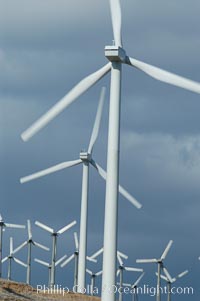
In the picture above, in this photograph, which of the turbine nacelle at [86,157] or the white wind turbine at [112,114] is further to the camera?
the turbine nacelle at [86,157]

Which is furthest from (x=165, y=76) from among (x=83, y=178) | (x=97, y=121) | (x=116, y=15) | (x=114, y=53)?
(x=83, y=178)

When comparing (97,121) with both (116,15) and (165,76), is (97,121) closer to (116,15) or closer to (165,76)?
(116,15)

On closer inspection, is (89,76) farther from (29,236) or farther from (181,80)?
(29,236)

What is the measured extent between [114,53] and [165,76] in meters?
3.31

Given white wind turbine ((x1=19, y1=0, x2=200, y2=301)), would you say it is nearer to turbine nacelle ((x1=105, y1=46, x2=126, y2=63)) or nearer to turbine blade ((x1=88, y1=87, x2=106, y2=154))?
turbine nacelle ((x1=105, y1=46, x2=126, y2=63))

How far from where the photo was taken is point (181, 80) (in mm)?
71938

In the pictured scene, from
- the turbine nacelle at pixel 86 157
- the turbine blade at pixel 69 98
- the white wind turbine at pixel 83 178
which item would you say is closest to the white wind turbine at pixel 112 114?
the turbine blade at pixel 69 98

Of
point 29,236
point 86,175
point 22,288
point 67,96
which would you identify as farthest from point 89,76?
point 29,236

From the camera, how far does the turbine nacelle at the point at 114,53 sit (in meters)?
74.2

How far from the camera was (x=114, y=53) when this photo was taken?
7431 centimetres

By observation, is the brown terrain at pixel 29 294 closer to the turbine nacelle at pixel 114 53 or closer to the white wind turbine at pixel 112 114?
the white wind turbine at pixel 112 114

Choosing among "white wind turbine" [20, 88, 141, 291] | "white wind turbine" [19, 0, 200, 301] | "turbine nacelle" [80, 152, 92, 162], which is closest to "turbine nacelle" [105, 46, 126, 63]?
"white wind turbine" [19, 0, 200, 301]

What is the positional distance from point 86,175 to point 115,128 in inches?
1556

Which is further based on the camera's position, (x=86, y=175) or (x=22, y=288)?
(x=86, y=175)
